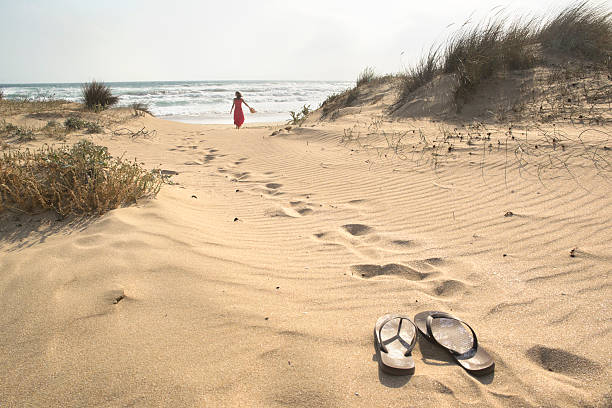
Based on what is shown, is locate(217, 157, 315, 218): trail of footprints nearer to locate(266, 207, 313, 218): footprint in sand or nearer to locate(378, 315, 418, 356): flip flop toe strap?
locate(266, 207, 313, 218): footprint in sand

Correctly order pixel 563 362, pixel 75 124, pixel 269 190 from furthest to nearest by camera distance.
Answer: pixel 75 124 → pixel 269 190 → pixel 563 362

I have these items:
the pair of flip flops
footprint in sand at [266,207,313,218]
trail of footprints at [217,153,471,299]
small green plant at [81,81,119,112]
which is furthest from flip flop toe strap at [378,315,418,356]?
small green plant at [81,81,119,112]

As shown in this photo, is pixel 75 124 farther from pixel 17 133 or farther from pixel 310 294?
pixel 310 294

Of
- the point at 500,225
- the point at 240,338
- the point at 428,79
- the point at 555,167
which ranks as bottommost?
the point at 240,338

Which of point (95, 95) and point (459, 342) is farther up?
point (95, 95)

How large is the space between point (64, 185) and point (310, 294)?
7.97ft

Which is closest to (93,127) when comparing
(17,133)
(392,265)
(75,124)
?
(75,124)

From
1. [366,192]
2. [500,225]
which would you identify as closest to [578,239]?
[500,225]

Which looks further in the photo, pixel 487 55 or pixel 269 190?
pixel 487 55

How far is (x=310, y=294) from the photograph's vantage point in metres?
2.39

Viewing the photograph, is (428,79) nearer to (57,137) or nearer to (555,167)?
(555,167)

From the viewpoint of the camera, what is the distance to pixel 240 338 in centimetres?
190

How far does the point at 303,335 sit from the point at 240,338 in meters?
0.35

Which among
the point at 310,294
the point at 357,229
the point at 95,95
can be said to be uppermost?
the point at 95,95
